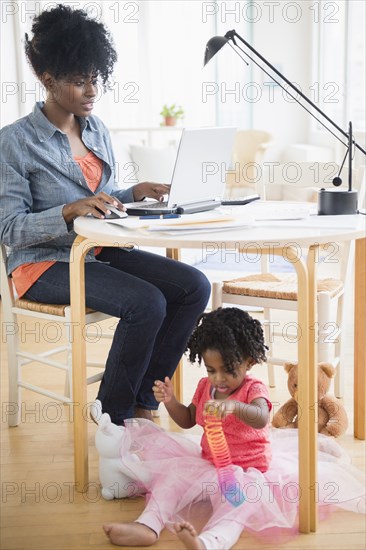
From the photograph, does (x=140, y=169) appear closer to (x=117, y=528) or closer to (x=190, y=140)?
(x=190, y=140)

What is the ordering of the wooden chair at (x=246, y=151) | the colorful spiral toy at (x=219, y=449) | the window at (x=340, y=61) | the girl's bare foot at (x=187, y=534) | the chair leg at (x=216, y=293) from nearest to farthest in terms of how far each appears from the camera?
the girl's bare foot at (x=187, y=534)
the colorful spiral toy at (x=219, y=449)
the chair leg at (x=216, y=293)
the window at (x=340, y=61)
the wooden chair at (x=246, y=151)

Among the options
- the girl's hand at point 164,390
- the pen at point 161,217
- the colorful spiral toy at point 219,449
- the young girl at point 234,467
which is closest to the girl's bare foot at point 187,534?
the young girl at point 234,467

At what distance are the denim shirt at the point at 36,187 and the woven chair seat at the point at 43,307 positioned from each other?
102 millimetres

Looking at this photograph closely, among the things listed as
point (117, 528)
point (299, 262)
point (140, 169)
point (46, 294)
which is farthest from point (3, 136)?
point (140, 169)

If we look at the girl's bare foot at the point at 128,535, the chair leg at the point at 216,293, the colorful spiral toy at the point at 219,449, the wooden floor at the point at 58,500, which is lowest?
the wooden floor at the point at 58,500

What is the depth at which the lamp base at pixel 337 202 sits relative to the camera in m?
2.07

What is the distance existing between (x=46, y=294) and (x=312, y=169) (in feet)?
3.51

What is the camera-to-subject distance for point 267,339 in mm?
2656

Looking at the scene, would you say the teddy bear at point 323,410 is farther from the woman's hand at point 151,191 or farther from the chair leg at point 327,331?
the woman's hand at point 151,191

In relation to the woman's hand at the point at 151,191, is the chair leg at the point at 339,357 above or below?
below

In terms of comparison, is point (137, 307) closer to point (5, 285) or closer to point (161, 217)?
point (161, 217)

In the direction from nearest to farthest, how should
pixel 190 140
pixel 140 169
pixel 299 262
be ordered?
1. pixel 299 262
2. pixel 190 140
3. pixel 140 169

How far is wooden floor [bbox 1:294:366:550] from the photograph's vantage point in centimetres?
175

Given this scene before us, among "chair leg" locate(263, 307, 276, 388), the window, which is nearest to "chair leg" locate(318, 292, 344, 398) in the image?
"chair leg" locate(263, 307, 276, 388)
